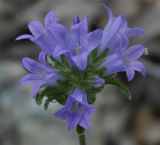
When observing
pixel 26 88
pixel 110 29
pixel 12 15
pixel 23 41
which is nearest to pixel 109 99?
pixel 26 88

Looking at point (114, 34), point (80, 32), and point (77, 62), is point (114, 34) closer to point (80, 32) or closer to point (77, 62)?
point (80, 32)

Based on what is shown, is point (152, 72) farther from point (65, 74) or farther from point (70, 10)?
point (65, 74)

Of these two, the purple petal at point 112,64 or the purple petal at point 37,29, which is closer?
the purple petal at point 112,64

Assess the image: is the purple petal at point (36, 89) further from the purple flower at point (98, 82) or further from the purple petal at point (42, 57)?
the purple flower at point (98, 82)

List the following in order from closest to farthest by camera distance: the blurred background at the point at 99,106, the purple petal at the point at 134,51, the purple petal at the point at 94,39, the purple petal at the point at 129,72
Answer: the purple petal at the point at 94,39, the purple petal at the point at 129,72, the purple petal at the point at 134,51, the blurred background at the point at 99,106

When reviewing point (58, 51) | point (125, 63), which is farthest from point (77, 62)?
point (125, 63)

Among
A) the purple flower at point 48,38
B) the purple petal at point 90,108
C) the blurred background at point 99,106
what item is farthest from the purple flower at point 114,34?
the blurred background at point 99,106

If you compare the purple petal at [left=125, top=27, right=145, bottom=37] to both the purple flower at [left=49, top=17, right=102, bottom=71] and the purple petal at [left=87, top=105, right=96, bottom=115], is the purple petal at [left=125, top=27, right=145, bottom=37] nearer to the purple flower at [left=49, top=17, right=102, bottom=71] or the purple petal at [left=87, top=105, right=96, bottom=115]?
the purple flower at [left=49, top=17, right=102, bottom=71]
